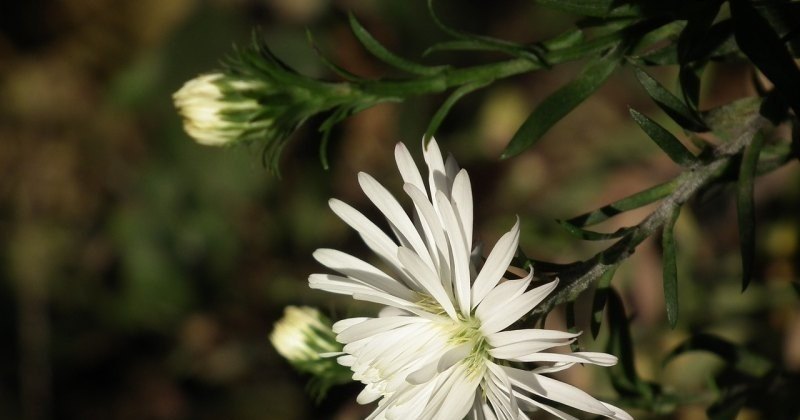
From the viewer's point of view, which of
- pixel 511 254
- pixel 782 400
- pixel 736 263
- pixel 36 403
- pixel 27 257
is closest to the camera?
pixel 511 254

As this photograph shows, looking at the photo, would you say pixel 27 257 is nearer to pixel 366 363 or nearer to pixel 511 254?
pixel 366 363

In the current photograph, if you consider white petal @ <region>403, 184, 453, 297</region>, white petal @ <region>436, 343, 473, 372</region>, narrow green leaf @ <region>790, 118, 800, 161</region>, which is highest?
white petal @ <region>403, 184, 453, 297</region>

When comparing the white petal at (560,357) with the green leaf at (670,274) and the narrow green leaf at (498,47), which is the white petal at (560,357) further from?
the narrow green leaf at (498,47)

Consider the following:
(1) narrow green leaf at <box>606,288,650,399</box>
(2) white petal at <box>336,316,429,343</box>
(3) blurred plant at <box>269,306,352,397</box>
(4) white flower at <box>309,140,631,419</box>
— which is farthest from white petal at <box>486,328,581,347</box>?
(3) blurred plant at <box>269,306,352,397</box>

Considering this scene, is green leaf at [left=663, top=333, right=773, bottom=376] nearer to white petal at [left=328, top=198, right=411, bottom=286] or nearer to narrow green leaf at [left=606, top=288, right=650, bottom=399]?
narrow green leaf at [left=606, top=288, right=650, bottom=399]

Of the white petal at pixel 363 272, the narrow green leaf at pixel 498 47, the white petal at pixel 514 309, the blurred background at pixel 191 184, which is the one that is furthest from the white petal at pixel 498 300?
the blurred background at pixel 191 184

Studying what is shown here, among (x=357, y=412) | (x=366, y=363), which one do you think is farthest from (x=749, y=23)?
(x=357, y=412)
